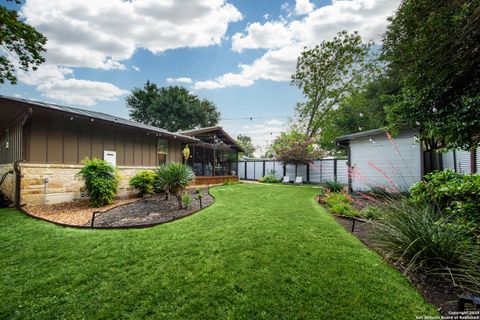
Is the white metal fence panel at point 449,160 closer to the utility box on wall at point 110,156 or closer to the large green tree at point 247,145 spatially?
the utility box on wall at point 110,156

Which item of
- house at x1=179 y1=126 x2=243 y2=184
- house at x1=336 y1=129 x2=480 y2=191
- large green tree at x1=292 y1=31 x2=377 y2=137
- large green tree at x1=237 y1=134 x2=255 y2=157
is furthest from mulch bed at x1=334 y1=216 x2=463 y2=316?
large green tree at x1=237 y1=134 x2=255 y2=157

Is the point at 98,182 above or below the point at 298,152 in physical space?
below

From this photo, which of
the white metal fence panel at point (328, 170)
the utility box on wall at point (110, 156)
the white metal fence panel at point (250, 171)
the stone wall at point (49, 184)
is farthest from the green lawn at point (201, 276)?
the white metal fence panel at point (250, 171)

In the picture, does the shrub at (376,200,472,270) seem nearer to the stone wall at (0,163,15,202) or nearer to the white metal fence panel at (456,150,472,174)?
the white metal fence panel at (456,150,472,174)

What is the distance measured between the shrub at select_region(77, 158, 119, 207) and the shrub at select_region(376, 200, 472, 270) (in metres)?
7.12

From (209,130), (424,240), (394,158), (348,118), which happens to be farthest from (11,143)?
(348,118)

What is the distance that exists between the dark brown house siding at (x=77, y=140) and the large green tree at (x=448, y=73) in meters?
9.43

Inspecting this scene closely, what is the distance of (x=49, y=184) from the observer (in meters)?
6.46

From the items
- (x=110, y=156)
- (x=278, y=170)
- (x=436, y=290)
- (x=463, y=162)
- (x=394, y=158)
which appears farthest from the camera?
(x=278, y=170)

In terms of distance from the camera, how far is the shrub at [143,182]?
7672 mm

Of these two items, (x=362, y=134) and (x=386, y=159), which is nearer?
(x=386, y=159)

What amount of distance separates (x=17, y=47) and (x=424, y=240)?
11354 mm

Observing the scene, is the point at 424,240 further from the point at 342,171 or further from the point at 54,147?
the point at 342,171

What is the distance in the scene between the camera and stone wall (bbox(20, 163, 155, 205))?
6035 millimetres
